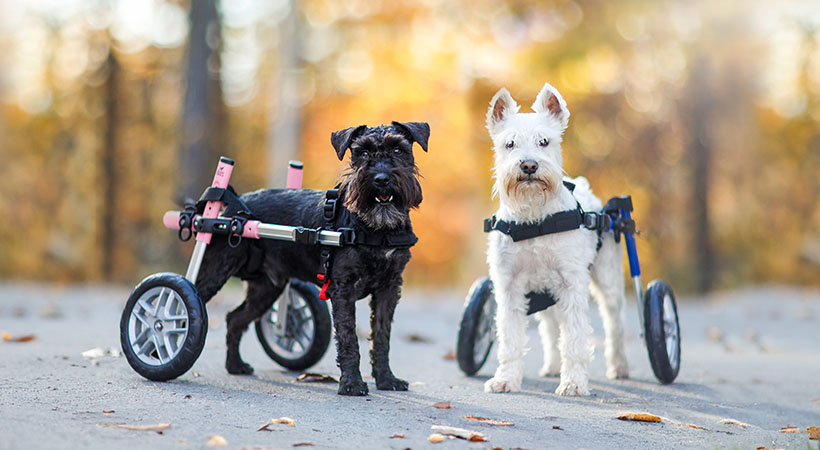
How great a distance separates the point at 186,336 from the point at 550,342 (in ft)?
10.6

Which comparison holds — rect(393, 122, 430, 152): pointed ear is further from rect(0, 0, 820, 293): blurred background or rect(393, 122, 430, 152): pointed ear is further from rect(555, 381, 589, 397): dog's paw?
rect(0, 0, 820, 293): blurred background

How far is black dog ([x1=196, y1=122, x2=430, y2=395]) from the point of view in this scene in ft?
18.3

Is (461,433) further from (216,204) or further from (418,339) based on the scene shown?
(418,339)

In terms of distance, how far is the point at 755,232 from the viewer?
23.8 metres

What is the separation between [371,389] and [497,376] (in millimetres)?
971

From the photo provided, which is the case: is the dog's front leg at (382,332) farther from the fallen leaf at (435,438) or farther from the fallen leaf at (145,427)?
the fallen leaf at (145,427)

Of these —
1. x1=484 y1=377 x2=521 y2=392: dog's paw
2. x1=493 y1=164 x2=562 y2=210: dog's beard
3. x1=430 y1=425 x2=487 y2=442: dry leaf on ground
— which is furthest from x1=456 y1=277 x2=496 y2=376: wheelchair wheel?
x1=430 y1=425 x2=487 y2=442: dry leaf on ground

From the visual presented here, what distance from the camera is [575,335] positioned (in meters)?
6.18

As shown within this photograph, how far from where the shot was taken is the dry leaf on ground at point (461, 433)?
4516 millimetres

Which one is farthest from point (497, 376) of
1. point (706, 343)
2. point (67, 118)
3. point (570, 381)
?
point (67, 118)

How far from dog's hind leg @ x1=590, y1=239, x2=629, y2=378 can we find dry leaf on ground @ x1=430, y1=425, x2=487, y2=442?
9.26 feet

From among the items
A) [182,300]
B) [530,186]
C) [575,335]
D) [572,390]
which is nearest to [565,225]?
[530,186]

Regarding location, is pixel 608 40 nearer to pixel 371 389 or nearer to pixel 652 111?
pixel 652 111

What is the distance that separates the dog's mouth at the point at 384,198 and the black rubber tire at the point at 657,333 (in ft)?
8.03
